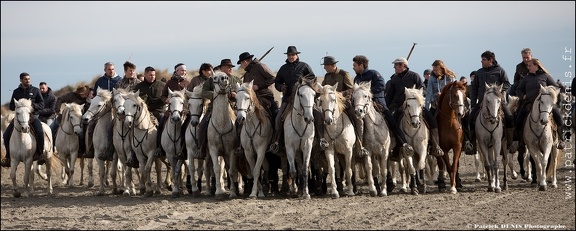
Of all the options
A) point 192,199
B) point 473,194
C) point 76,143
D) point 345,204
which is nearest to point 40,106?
point 76,143

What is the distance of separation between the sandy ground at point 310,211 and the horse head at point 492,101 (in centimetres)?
140

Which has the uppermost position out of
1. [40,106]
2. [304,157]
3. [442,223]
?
[40,106]

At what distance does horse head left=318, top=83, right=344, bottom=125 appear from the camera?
16.3m

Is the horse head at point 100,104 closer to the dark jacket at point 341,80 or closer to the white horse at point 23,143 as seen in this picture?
the white horse at point 23,143

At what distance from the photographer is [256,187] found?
17.2m

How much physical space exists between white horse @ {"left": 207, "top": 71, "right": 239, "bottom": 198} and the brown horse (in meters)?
3.91

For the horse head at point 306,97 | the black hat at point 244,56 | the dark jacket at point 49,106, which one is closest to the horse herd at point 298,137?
the horse head at point 306,97

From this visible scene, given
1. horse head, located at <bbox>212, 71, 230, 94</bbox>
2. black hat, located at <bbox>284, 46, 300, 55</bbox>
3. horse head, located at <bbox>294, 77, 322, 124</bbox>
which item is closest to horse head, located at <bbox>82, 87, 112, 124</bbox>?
horse head, located at <bbox>212, 71, 230, 94</bbox>

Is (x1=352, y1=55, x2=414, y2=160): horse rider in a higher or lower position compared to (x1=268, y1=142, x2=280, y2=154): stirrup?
higher

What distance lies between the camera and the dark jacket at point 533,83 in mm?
18422

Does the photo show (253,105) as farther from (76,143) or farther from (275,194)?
(76,143)

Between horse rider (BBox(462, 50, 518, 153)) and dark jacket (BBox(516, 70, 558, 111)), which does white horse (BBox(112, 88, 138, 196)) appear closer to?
horse rider (BBox(462, 50, 518, 153))

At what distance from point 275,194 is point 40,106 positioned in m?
5.52

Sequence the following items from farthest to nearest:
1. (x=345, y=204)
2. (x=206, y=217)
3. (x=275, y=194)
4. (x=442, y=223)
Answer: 1. (x=275, y=194)
2. (x=345, y=204)
3. (x=206, y=217)
4. (x=442, y=223)
